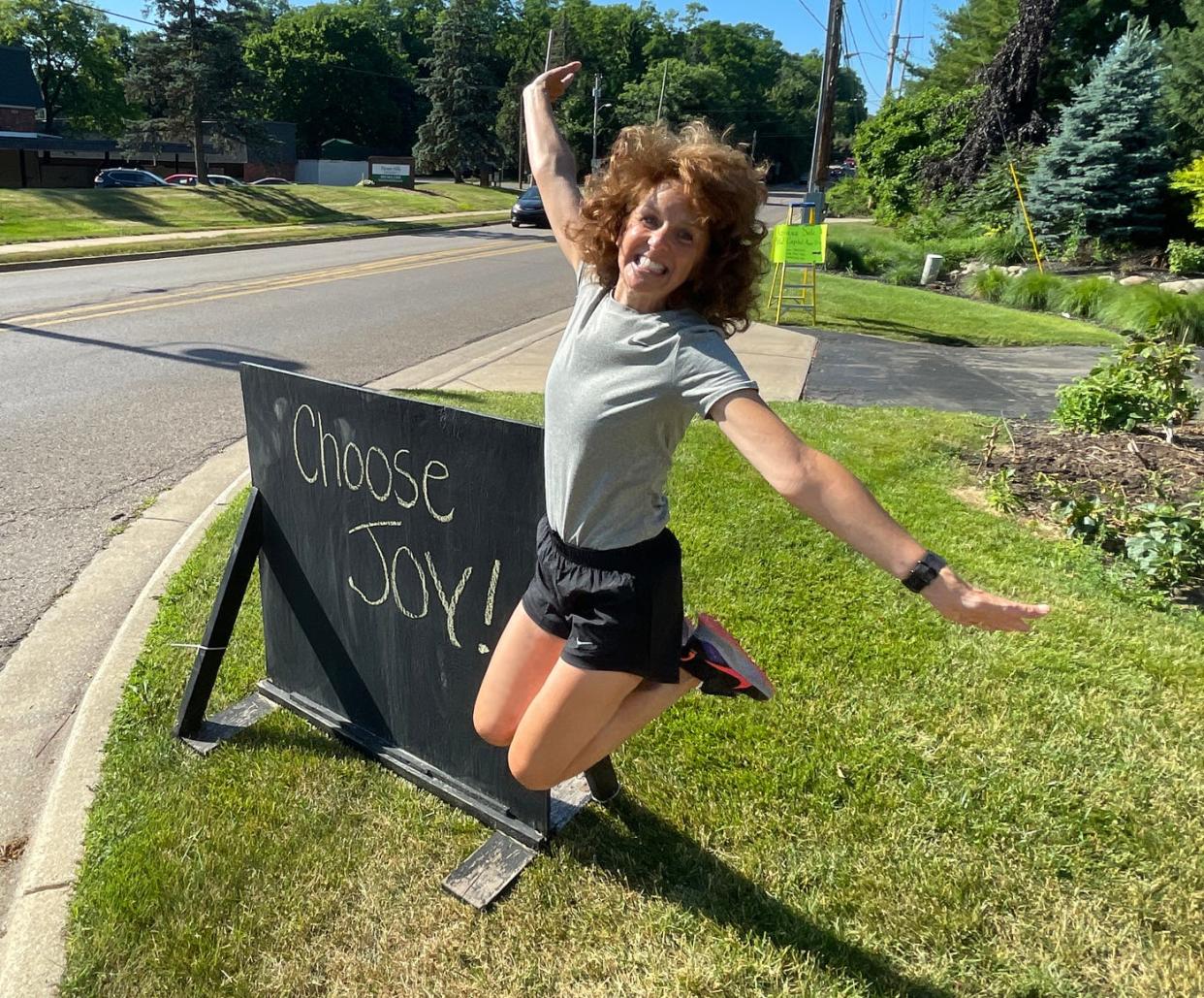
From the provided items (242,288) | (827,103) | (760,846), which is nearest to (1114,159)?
(827,103)

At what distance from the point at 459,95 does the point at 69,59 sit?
2943 cm

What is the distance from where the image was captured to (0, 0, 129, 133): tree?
57094mm

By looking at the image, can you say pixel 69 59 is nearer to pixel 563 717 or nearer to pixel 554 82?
pixel 554 82

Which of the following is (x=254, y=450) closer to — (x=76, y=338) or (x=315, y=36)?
(x=76, y=338)

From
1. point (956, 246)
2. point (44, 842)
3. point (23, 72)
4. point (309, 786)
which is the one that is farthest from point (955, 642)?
point (23, 72)

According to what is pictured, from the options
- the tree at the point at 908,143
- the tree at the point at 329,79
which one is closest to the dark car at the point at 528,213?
the tree at the point at 908,143

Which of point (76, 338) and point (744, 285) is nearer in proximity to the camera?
point (744, 285)

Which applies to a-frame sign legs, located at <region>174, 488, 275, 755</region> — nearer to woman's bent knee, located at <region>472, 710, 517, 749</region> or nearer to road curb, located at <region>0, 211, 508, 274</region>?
woman's bent knee, located at <region>472, 710, 517, 749</region>

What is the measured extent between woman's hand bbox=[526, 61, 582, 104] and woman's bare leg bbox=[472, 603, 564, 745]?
1654mm

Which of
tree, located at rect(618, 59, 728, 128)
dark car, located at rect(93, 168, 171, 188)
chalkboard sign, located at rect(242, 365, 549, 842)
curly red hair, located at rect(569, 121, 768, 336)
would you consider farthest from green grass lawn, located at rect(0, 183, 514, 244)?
tree, located at rect(618, 59, 728, 128)

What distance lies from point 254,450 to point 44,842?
1310 mm

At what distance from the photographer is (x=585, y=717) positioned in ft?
6.61

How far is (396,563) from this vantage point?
265 centimetres

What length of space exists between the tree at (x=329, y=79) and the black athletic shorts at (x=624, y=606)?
7641 cm
